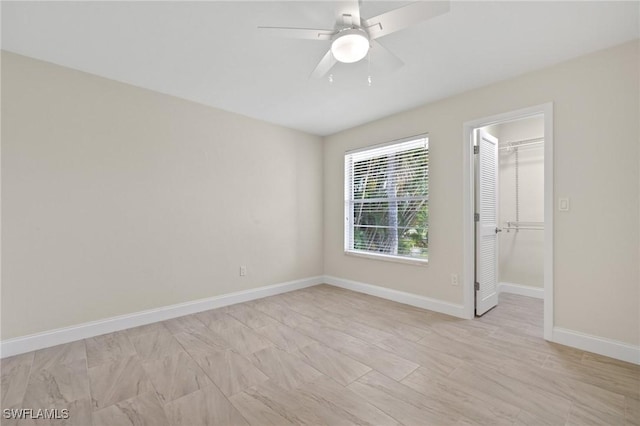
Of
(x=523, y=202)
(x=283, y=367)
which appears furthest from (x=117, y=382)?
(x=523, y=202)

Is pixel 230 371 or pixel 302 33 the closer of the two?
pixel 302 33

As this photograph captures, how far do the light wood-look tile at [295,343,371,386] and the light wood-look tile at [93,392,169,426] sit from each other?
1023mm

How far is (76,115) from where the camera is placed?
103 inches

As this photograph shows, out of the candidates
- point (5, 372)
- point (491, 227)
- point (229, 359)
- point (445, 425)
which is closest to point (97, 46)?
point (5, 372)

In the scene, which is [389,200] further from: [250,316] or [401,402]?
[401,402]

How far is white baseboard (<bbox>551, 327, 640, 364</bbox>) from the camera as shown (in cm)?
215

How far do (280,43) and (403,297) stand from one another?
3.14 metres

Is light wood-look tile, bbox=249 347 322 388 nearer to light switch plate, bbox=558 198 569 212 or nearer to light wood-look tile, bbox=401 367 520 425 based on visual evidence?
light wood-look tile, bbox=401 367 520 425

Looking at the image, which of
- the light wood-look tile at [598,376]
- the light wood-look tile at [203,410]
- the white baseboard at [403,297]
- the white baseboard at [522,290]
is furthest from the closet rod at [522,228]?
the light wood-look tile at [203,410]

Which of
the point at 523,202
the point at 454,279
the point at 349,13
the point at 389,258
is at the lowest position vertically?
the point at 454,279

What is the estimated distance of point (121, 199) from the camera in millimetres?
2848

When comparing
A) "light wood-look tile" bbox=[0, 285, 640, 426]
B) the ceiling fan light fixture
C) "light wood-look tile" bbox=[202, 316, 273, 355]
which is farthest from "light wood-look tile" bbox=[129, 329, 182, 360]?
the ceiling fan light fixture

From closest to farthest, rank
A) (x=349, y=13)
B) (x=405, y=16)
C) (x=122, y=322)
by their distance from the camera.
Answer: (x=405, y=16)
(x=349, y=13)
(x=122, y=322)

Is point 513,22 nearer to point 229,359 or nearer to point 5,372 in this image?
point 229,359
